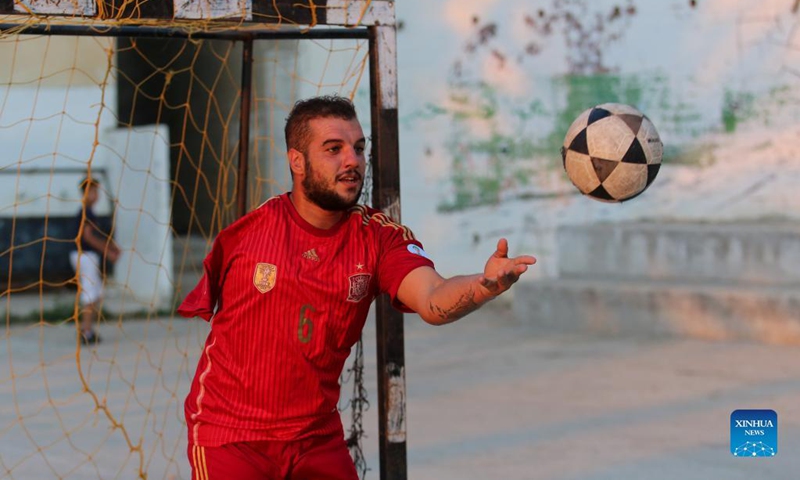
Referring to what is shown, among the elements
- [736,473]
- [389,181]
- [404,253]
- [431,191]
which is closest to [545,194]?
[431,191]

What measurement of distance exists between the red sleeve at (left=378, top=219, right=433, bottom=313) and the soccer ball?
3.53 ft

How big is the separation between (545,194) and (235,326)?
8.67m

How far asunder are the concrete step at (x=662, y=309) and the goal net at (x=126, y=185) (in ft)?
9.26

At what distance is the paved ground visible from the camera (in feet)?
19.9

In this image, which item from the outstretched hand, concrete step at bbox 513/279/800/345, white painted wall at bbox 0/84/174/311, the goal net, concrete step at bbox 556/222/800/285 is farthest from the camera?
white painted wall at bbox 0/84/174/311

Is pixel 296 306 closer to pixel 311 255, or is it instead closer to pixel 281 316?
pixel 281 316

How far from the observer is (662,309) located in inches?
400

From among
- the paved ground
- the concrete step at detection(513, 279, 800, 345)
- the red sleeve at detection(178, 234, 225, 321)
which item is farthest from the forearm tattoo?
the concrete step at detection(513, 279, 800, 345)

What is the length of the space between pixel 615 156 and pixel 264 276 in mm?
1635

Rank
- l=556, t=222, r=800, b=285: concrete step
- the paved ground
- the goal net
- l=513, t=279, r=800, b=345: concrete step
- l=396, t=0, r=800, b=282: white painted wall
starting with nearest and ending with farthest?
the goal net, the paved ground, l=513, t=279, r=800, b=345: concrete step, l=556, t=222, r=800, b=285: concrete step, l=396, t=0, r=800, b=282: white painted wall

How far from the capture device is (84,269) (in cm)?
1034

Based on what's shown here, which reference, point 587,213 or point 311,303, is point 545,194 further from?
point 311,303

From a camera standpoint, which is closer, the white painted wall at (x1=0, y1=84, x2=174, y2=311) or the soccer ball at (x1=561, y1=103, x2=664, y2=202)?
the soccer ball at (x1=561, y1=103, x2=664, y2=202)

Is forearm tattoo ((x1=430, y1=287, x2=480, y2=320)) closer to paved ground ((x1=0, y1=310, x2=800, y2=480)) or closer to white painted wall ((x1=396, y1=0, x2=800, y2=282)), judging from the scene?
paved ground ((x1=0, y1=310, x2=800, y2=480))
